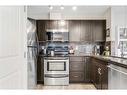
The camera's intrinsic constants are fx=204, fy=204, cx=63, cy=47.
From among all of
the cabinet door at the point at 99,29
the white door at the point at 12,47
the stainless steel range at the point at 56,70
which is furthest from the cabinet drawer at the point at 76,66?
the white door at the point at 12,47

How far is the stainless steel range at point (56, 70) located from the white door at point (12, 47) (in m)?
3.39

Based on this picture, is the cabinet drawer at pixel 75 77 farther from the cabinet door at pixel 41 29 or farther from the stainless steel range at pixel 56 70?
the cabinet door at pixel 41 29

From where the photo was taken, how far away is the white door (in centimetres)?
179

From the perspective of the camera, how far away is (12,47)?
81.7 inches

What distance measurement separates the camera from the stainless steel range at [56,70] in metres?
5.91

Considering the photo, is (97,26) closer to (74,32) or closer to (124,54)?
(74,32)

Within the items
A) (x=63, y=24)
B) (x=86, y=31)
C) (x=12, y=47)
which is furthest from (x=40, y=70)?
(x=12, y=47)

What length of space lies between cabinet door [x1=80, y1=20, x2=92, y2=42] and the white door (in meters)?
4.12

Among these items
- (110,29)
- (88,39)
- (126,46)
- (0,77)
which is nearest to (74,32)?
(88,39)

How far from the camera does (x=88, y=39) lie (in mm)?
6523

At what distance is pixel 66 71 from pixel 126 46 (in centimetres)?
184

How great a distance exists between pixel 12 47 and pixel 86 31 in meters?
4.64

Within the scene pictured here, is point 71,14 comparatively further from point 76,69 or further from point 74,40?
point 76,69

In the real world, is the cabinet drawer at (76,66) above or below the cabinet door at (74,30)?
below
